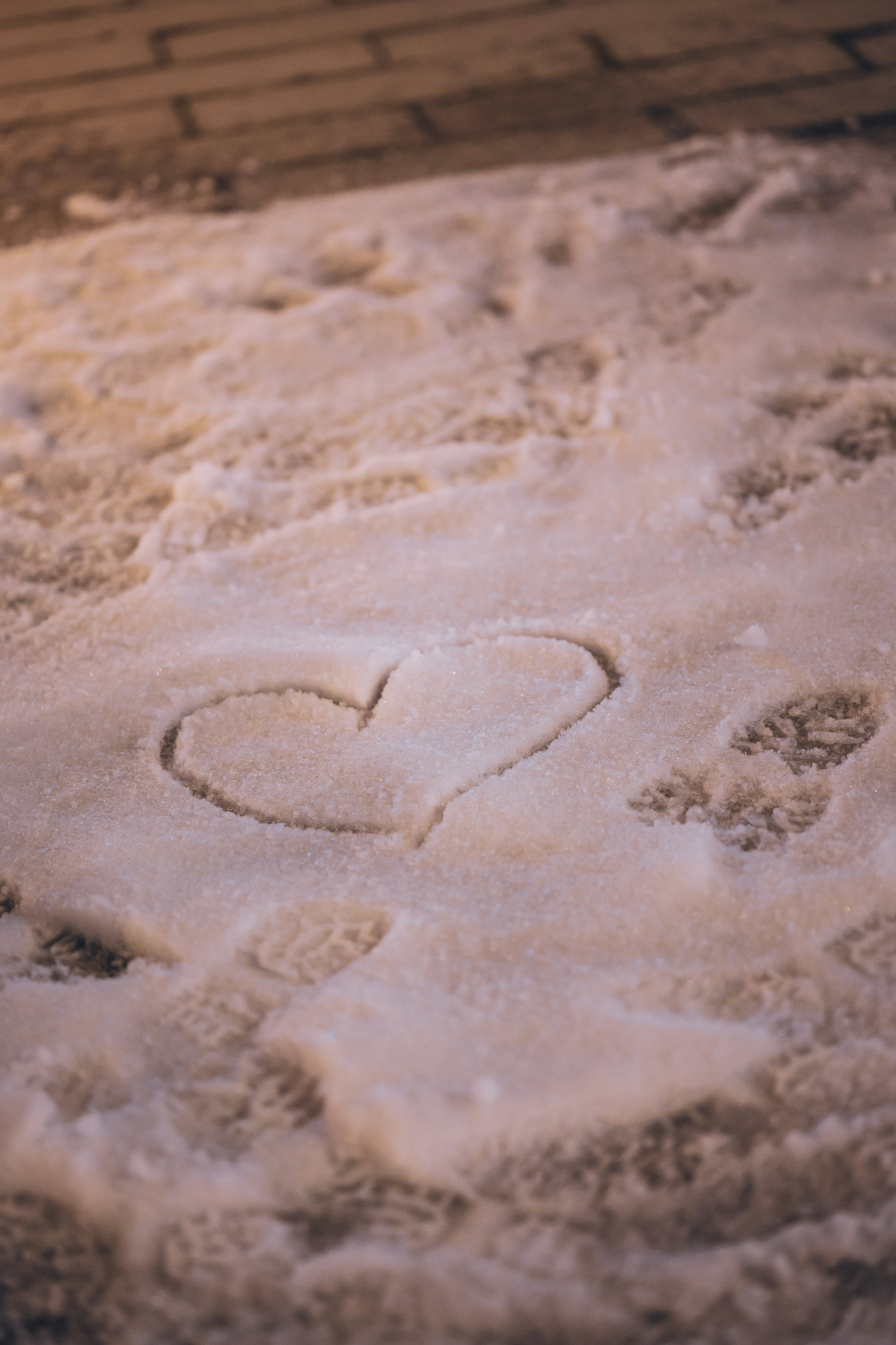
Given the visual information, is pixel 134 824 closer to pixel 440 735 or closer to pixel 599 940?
pixel 440 735

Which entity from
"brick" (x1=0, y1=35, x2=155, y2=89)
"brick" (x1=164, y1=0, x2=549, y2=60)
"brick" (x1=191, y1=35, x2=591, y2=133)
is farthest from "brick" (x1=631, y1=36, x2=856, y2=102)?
"brick" (x1=0, y1=35, x2=155, y2=89)

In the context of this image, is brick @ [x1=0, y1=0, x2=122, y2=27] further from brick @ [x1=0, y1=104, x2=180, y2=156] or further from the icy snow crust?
the icy snow crust

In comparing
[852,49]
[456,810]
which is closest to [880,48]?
[852,49]

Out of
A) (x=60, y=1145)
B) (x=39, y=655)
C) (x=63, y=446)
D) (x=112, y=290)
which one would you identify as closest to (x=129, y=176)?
(x=112, y=290)

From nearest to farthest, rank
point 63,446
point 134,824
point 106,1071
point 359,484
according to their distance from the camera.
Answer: point 106,1071 < point 134,824 < point 359,484 < point 63,446

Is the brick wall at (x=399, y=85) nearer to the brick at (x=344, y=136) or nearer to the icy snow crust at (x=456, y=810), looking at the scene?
the brick at (x=344, y=136)
